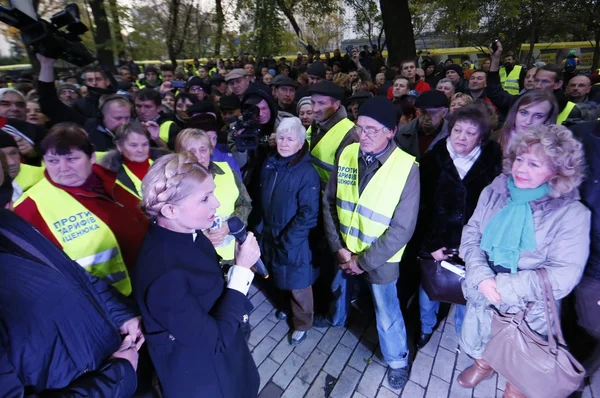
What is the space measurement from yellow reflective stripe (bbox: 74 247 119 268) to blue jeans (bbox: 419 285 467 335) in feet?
7.63

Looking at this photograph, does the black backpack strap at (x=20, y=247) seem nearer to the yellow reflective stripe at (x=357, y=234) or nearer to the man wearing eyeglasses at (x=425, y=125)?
the yellow reflective stripe at (x=357, y=234)

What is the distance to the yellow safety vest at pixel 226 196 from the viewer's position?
2.63 meters

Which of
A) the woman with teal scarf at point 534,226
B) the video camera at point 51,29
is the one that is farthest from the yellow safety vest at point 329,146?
the video camera at point 51,29

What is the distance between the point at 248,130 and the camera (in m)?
3.19

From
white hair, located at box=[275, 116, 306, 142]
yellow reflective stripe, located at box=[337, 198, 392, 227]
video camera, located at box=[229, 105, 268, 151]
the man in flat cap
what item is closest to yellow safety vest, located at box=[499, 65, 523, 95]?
the man in flat cap

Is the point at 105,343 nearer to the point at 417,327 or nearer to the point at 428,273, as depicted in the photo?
the point at 428,273

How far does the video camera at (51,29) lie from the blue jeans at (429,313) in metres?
3.89

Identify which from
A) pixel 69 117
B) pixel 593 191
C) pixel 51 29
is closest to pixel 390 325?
pixel 593 191

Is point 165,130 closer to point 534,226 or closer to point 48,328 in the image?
point 48,328

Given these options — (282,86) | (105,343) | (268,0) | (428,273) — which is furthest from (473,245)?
(268,0)

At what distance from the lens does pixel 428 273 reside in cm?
258

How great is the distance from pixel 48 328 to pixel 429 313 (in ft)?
8.64

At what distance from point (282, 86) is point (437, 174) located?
3.00m

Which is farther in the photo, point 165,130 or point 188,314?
point 165,130
